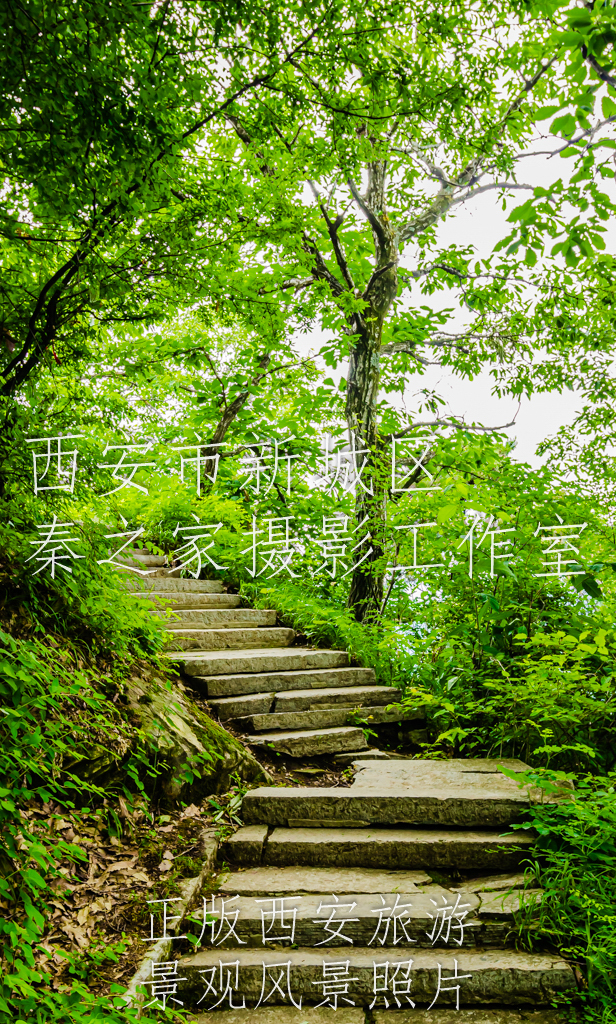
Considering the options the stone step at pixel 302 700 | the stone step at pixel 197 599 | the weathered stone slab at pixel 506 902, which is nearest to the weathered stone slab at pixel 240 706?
the stone step at pixel 302 700

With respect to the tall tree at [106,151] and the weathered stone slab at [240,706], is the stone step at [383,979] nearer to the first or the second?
the weathered stone slab at [240,706]

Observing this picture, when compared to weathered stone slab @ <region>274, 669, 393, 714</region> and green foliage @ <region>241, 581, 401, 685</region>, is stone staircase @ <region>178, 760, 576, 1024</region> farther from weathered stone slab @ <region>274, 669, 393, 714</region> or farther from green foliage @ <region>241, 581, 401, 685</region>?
green foliage @ <region>241, 581, 401, 685</region>

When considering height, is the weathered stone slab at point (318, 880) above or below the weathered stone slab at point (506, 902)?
below

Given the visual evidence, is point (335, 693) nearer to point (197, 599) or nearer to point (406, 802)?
point (406, 802)

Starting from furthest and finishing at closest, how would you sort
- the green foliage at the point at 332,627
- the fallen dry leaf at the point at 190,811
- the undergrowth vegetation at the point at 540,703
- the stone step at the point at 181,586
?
the stone step at the point at 181,586 → the green foliage at the point at 332,627 → the fallen dry leaf at the point at 190,811 → the undergrowth vegetation at the point at 540,703

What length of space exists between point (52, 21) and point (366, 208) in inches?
208

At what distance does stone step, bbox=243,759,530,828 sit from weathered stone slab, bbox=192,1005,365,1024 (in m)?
1.10

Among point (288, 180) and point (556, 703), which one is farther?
point (288, 180)

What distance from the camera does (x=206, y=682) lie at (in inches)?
186

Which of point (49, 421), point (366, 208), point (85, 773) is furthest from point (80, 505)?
point (366, 208)

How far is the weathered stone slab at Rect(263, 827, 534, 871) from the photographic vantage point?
3.30 metres

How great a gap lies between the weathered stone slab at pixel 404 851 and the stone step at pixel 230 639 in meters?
2.02

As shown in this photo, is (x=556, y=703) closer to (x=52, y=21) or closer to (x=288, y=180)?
(x=52, y=21)

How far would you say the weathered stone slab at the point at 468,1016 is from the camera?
249 centimetres
